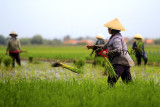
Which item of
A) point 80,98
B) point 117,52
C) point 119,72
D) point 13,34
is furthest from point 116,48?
point 13,34

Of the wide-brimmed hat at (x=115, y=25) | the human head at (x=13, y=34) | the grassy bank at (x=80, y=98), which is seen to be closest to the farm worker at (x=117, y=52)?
the wide-brimmed hat at (x=115, y=25)

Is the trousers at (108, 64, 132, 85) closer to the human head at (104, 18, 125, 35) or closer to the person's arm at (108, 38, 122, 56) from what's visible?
the person's arm at (108, 38, 122, 56)

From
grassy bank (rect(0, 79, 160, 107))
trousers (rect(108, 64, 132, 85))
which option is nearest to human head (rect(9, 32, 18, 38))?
grassy bank (rect(0, 79, 160, 107))

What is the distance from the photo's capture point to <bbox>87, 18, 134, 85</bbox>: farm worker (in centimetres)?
428

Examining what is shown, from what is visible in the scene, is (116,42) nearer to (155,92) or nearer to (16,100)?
(155,92)

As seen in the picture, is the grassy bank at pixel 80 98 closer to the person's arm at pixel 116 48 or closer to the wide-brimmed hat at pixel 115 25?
the person's arm at pixel 116 48

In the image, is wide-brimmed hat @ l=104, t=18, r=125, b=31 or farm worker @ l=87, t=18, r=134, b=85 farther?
wide-brimmed hat @ l=104, t=18, r=125, b=31

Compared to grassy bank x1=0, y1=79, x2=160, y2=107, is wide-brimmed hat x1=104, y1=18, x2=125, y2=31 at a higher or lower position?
higher

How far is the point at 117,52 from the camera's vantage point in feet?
13.9

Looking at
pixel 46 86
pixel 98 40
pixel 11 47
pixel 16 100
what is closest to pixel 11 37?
pixel 11 47

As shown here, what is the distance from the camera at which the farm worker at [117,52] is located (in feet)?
14.0

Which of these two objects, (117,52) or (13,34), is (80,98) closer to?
(117,52)

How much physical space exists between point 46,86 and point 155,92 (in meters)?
2.20

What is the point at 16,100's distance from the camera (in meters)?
3.40
